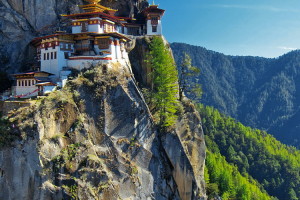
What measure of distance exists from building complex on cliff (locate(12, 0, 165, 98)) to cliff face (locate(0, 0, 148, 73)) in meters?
3.16

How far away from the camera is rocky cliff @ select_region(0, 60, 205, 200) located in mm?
40500

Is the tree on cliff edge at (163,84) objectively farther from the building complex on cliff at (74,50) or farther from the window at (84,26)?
the window at (84,26)

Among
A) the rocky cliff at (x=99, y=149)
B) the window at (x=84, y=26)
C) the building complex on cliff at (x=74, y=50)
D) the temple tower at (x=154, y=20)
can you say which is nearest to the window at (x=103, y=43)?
the building complex on cliff at (x=74, y=50)

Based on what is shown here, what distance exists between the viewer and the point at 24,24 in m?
59.8

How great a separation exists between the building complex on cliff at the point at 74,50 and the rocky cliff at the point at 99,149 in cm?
263

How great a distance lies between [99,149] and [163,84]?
15.8 m

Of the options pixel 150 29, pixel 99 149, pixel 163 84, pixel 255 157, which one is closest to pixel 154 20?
pixel 150 29

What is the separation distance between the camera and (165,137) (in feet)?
179

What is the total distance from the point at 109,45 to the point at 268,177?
10602cm

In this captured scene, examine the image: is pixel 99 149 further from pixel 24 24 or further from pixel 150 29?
pixel 150 29

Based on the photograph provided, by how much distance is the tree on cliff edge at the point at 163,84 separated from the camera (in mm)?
54750

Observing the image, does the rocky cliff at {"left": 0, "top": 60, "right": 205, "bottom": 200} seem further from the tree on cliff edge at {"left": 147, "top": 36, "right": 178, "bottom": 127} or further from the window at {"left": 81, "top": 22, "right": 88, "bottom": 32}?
the window at {"left": 81, "top": 22, "right": 88, "bottom": 32}

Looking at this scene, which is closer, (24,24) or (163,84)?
(163,84)

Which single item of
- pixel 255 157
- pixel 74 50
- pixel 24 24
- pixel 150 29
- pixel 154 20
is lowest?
pixel 255 157
